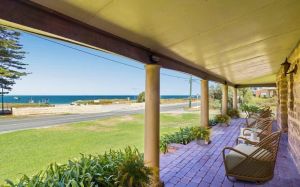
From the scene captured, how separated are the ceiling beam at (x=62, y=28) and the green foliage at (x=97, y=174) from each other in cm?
136

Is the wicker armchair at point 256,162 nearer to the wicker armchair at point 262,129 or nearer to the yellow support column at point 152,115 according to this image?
the yellow support column at point 152,115

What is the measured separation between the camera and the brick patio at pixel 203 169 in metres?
3.72

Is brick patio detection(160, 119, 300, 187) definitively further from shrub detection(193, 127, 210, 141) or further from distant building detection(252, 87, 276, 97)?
distant building detection(252, 87, 276, 97)

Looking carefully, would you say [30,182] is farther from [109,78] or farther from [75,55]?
[109,78]

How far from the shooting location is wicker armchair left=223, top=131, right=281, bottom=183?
129 inches

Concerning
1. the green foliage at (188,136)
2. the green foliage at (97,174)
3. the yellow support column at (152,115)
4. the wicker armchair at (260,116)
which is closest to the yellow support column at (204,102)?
the green foliage at (188,136)

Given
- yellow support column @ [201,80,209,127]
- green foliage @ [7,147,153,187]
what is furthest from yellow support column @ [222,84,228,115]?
green foliage @ [7,147,153,187]

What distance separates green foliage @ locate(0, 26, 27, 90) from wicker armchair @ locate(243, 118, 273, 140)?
83.5ft

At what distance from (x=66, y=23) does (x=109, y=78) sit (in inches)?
1999

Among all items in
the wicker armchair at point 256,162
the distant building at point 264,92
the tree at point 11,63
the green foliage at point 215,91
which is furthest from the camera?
the distant building at point 264,92

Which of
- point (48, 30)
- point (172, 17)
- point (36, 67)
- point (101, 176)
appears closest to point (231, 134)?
point (101, 176)

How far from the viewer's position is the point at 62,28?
1817 millimetres

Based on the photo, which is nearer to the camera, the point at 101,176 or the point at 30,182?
the point at 30,182

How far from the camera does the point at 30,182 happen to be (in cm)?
243
